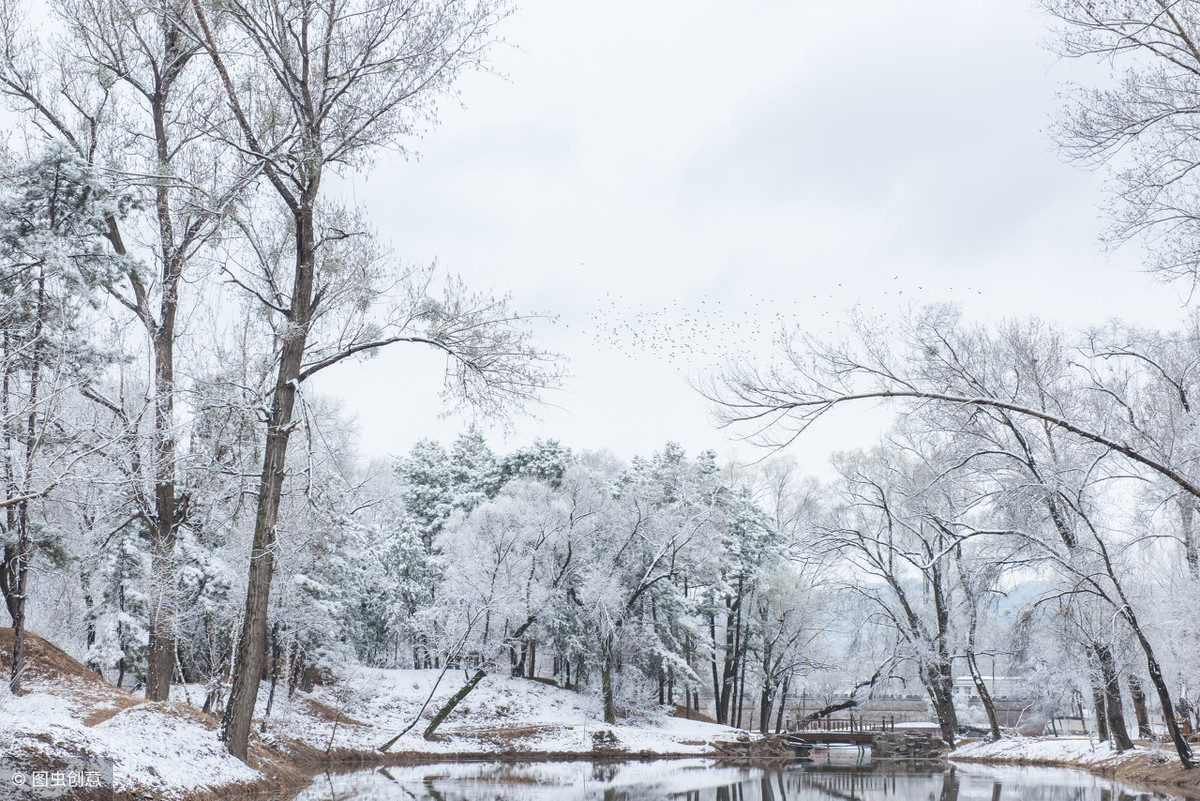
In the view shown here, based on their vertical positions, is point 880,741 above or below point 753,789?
below

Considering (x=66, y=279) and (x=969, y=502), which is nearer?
(x=66, y=279)

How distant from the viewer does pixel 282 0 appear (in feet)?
33.1

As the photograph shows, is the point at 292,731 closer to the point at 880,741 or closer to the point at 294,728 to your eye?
the point at 294,728

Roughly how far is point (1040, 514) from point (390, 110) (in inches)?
497

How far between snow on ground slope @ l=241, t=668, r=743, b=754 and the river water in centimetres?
295

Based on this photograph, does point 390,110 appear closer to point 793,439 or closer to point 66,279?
point 66,279

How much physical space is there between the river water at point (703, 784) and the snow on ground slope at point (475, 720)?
2.95m

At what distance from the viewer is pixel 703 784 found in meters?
18.1

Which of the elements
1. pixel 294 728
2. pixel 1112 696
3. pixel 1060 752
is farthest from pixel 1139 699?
pixel 294 728

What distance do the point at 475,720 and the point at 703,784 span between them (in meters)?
14.2

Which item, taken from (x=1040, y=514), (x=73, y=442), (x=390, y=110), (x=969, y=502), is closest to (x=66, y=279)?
(x=73, y=442)

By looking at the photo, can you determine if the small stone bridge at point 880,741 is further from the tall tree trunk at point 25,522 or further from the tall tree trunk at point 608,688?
the tall tree trunk at point 25,522

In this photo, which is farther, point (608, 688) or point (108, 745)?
point (608, 688)

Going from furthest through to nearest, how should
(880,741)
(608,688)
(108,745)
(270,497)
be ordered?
(880,741) → (608,688) → (270,497) → (108,745)
